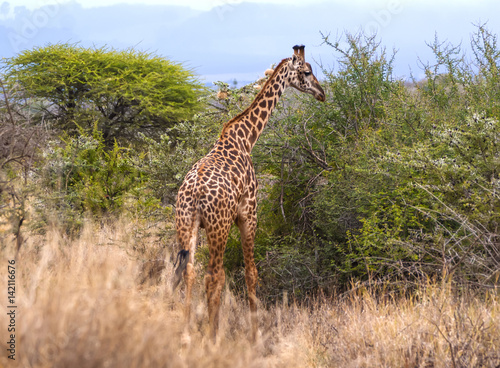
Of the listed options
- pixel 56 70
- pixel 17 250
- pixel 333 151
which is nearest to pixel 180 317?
pixel 17 250

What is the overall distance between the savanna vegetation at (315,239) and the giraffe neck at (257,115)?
4.33 feet

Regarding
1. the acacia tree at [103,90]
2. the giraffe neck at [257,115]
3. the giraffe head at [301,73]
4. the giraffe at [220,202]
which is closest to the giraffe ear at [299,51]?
the giraffe head at [301,73]

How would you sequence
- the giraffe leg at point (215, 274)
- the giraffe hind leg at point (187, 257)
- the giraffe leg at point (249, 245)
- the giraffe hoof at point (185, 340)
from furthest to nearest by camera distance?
the giraffe leg at point (249, 245), the giraffe leg at point (215, 274), the giraffe hind leg at point (187, 257), the giraffe hoof at point (185, 340)

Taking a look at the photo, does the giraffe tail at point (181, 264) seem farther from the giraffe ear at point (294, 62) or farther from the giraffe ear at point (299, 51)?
the giraffe ear at point (299, 51)

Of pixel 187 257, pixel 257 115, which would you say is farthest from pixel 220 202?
pixel 257 115

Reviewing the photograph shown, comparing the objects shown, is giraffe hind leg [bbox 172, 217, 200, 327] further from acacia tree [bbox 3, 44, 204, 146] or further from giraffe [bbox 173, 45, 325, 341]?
acacia tree [bbox 3, 44, 204, 146]

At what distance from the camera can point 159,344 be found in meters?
2.77

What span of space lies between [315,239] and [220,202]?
2.93m

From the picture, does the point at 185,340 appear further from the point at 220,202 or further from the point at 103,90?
the point at 103,90

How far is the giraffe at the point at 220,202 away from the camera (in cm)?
487

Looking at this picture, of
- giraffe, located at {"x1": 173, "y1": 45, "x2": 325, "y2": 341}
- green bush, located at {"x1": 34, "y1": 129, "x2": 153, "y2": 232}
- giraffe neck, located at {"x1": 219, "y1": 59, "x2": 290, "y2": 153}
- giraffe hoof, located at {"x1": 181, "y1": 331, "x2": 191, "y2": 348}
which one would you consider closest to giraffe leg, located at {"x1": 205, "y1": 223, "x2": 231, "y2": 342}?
giraffe, located at {"x1": 173, "y1": 45, "x2": 325, "y2": 341}

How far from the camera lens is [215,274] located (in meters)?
5.15

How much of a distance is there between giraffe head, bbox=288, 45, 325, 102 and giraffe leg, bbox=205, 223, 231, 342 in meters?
2.50

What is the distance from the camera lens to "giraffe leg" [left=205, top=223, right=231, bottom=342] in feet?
16.6
